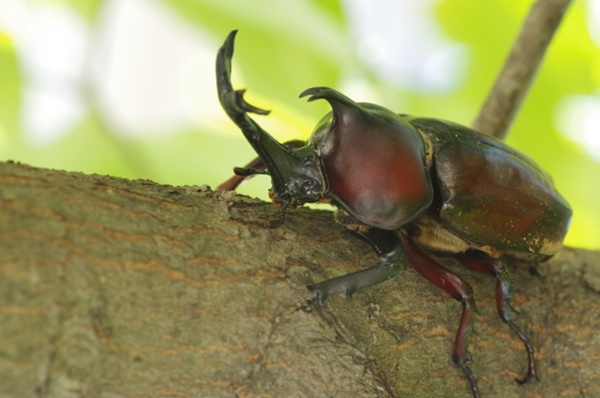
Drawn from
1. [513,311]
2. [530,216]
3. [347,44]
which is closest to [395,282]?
[513,311]

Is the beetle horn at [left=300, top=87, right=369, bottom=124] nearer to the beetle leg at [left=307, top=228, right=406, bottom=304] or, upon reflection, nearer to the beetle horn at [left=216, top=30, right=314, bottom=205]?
the beetle horn at [left=216, top=30, right=314, bottom=205]

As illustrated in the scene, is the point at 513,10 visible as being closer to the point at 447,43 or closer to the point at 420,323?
the point at 447,43

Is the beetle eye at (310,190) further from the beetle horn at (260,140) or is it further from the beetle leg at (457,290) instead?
the beetle leg at (457,290)

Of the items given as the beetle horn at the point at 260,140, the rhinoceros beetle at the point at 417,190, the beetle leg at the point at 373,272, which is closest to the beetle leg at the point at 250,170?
the rhinoceros beetle at the point at 417,190

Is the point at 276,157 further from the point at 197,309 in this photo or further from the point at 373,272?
the point at 197,309

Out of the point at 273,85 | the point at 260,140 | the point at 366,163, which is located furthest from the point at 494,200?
the point at 273,85

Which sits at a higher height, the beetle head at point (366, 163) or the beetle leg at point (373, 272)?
the beetle head at point (366, 163)
